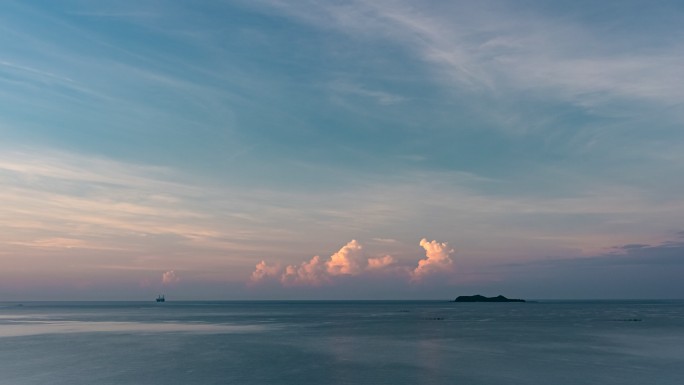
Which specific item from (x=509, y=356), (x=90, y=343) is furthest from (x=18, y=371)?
(x=509, y=356)

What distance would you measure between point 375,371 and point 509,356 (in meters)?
21.9

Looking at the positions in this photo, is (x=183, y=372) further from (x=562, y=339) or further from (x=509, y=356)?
(x=562, y=339)

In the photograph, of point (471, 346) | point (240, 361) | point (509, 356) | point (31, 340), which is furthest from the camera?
point (31, 340)

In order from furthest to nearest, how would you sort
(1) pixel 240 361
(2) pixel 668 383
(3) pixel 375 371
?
1. (1) pixel 240 361
2. (3) pixel 375 371
3. (2) pixel 668 383

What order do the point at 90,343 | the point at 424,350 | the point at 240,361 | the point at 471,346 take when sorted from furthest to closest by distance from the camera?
the point at 90,343
the point at 471,346
the point at 424,350
the point at 240,361

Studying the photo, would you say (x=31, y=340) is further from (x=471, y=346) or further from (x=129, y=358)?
(x=471, y=346)

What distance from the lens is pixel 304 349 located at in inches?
3115

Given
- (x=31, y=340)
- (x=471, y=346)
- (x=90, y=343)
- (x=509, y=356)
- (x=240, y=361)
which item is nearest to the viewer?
(x=240, y=361)

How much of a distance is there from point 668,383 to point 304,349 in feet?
146

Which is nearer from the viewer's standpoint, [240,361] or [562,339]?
[240,361]

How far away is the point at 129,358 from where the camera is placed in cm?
6900

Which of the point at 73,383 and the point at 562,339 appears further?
the point at 562,339

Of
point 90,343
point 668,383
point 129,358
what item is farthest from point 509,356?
point 90,343

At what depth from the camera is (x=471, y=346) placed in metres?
83.8
